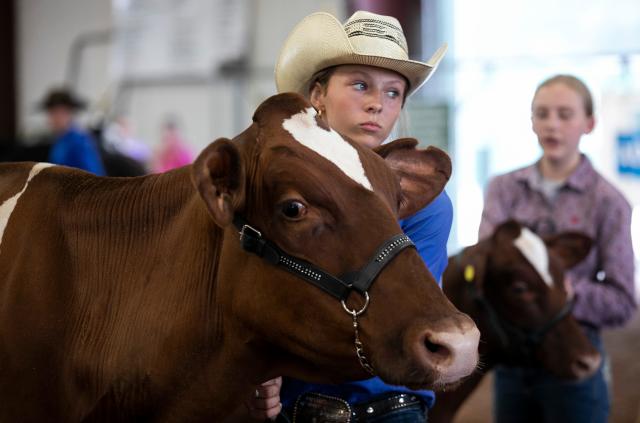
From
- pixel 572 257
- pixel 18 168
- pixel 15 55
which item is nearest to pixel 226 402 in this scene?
pixel 18 168

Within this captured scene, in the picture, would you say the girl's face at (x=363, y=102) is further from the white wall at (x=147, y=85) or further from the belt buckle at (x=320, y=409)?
the white wall at (x=147, y=85)

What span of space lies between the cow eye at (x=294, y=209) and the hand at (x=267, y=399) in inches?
19.9

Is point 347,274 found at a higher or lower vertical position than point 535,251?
higher

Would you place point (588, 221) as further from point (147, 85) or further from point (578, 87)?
point (147, 85)

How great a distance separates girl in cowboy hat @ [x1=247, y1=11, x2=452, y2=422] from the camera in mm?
2164

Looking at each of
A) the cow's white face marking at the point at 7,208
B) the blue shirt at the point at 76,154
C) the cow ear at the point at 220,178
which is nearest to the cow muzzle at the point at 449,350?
the cow ear at the point at 220,178

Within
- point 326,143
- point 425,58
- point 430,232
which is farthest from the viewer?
point 425,58

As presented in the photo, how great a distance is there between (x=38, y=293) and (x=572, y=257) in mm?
2164

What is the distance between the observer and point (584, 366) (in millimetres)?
3320

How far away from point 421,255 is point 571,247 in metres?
1.46

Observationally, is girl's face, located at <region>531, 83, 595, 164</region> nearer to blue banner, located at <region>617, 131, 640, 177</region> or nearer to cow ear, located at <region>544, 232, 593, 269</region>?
cow ear, located at <region>544, 232, 593, 269</region>

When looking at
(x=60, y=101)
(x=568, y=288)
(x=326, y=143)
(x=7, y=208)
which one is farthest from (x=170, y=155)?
(x=326, y=143)

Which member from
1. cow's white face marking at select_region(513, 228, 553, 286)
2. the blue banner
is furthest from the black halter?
the blue banner

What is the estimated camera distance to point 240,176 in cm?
188
